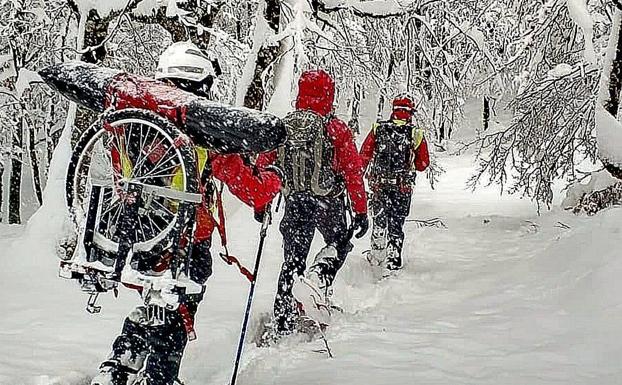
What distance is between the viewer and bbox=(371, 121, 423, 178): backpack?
9.01 m

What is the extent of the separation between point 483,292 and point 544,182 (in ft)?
17.3

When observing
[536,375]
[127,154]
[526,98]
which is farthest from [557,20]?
[127,154]

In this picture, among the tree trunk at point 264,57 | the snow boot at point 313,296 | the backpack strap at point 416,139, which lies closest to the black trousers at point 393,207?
the backpack strap at point 416,139

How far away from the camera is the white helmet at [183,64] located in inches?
166

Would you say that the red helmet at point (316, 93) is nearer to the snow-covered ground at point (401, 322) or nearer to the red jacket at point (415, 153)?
the snow-covered ground at point (401, 322)

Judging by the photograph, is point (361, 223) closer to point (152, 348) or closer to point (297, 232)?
point (297, 232)

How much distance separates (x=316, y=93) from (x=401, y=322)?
84.3 inches

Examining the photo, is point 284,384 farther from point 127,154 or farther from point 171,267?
point 127,154

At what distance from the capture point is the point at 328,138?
6.25m

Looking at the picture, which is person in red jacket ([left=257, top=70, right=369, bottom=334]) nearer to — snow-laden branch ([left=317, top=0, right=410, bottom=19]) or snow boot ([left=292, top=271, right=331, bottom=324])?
snow boot ([left=292, top=271, right=331, bottom=324])

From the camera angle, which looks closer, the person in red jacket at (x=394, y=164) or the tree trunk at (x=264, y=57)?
the person in red jacket at (x=394, y=164)

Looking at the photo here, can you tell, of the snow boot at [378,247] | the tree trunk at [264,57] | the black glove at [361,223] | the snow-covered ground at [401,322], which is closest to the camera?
the snow-covered ground at [401,322]

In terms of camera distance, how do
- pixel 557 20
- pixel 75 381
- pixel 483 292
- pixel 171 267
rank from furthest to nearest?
pixel 557 20
pixel 483 292
pixel 75 381
pixel 171 267

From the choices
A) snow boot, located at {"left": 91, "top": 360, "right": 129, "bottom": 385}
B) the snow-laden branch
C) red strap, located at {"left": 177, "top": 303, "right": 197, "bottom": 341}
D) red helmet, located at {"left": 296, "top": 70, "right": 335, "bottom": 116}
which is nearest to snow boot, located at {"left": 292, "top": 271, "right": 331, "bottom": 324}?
red helmet, located at {"left": 296, "top": 70, "right": 335, "bottom": 116}
